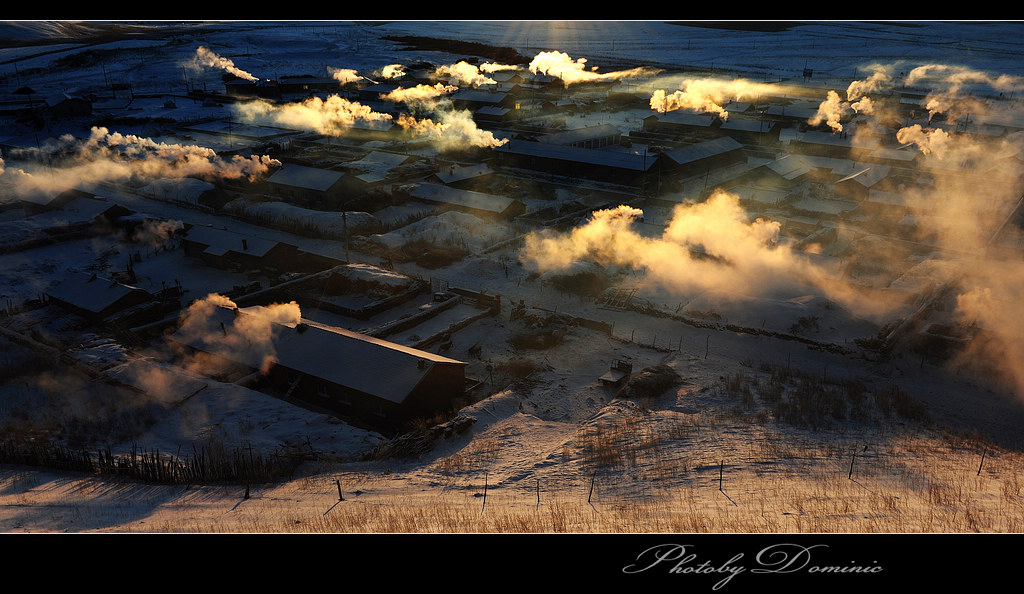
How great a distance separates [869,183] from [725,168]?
40.3ft

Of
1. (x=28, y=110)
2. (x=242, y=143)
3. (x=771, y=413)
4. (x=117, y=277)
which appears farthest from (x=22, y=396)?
(x=28, y=110)

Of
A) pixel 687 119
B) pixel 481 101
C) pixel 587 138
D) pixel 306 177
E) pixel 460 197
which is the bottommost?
pixel 460 197

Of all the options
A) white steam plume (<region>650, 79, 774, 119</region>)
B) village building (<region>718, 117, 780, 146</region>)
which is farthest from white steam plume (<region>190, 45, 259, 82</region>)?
village building (<region>718, 117, 780, 146</region>)

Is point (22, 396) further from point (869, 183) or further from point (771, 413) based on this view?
point (869, 183)

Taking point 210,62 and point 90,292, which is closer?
point 90,292

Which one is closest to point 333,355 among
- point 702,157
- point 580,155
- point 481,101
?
point 580,155

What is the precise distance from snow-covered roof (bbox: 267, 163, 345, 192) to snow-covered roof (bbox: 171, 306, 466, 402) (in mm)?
22486

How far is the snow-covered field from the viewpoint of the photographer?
14.8 meters

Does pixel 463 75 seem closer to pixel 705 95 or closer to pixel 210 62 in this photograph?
pixel 705 95

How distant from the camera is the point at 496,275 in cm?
3622

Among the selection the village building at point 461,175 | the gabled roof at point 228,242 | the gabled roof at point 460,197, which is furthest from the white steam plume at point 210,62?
the gabled roof at point 228,242

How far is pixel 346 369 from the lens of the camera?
931 inches

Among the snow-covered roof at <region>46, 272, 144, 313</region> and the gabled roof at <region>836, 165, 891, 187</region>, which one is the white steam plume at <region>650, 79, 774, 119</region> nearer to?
the gabled roof at <region>836, 165, 891, 187</region>

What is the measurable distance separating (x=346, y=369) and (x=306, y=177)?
29720 mm
